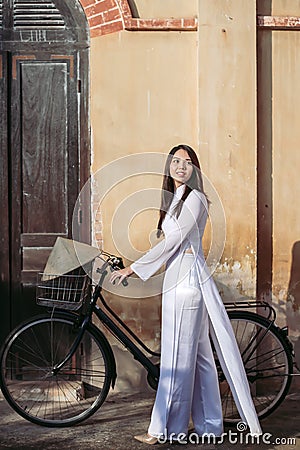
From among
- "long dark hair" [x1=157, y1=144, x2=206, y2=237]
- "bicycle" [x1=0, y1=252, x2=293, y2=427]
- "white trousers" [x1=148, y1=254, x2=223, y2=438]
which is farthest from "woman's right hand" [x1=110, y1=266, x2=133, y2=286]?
"long dark hair" [x1=157, y1=144, x2=206, y2=237]

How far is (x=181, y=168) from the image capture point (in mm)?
5449

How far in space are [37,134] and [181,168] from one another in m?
1.85

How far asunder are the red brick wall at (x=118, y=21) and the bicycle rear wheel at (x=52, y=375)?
2534mm

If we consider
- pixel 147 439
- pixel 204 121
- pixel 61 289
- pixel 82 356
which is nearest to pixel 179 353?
pixel 147 439

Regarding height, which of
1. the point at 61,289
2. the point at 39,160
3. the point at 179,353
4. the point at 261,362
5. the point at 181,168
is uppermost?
the point at 39,160

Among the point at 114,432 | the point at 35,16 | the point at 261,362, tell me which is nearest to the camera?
the point at 114,432

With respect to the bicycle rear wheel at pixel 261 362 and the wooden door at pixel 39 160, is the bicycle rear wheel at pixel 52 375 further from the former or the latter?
the bicycle rear wheel at pixel 261 362

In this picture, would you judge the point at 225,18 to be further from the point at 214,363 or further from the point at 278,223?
the point at 214,363

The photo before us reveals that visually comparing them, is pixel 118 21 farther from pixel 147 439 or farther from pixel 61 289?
pixel 147 439

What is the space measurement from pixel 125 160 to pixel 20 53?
130 centimetres

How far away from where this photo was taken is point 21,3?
6.79 meters

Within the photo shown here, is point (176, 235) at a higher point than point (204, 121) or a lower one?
lower

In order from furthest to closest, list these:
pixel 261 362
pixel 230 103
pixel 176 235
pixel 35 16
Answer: pixel 35 16 → pixel 230 103 → pixel 261 362 → pixel 176 235

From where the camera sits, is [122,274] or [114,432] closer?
[122,274]
